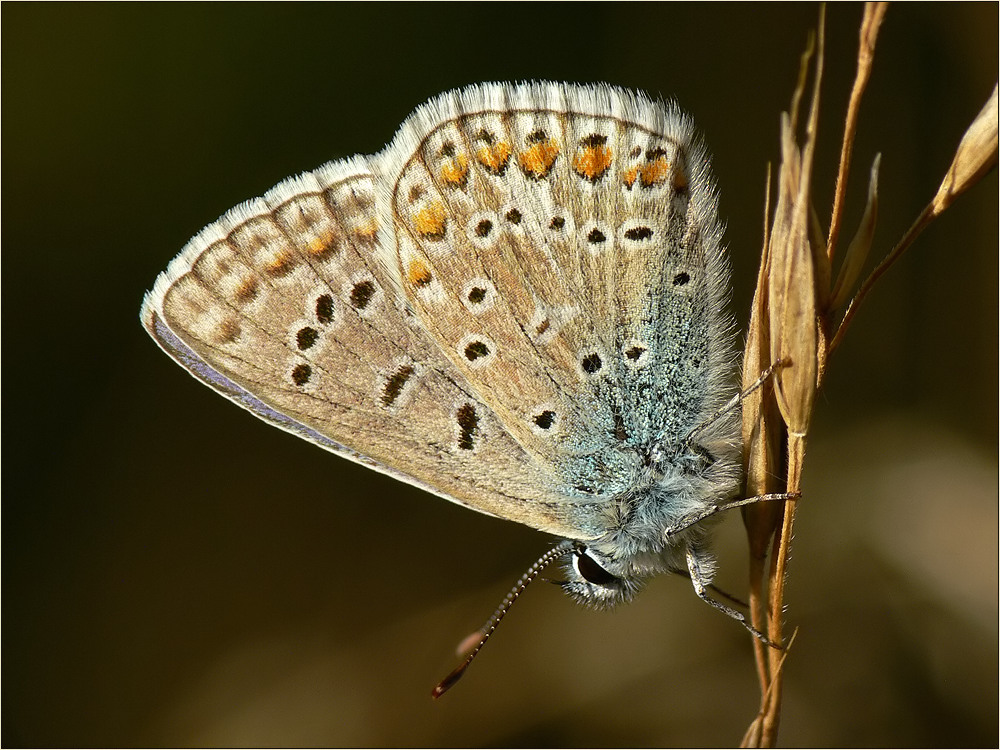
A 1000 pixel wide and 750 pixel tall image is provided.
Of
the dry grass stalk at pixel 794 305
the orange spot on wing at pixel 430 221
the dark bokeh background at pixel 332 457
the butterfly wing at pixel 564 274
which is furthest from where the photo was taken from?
the dark bokeh background at pixel 332 457

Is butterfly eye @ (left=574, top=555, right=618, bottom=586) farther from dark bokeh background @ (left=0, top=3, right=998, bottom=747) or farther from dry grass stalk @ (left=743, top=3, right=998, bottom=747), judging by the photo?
dark bokeh background @ (left=0, top=3, right=998, bottom=747)

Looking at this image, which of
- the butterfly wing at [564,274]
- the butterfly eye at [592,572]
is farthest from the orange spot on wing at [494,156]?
the butterfly eye at [592,572]

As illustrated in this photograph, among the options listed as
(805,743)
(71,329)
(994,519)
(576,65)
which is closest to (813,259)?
(994,519)

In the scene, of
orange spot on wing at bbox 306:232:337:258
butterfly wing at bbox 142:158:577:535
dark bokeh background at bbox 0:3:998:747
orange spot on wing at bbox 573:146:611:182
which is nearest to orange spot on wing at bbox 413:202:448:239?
butterfly wing at bbox 142:158:577:535

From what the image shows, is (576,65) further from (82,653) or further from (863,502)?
(82,653)

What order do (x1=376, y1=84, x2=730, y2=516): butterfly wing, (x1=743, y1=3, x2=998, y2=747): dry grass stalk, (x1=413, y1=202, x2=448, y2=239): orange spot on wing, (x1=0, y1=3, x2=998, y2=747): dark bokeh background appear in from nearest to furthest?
1. (x1=743, y1=3, x2=998, y2=747): dry grass stalk
2. (x1=376, y1=84, x2=730, y2=516): butterfly wing
3. (x1=413, y1=202, x2=448, y2=239): orange spot on wing
4. (x1=0, y1=3, x2=998, y2=747): dark bokeh background

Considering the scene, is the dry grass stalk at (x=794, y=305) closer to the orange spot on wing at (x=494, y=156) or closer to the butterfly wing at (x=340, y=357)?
the butterfly wing at (x=340, y=357)
